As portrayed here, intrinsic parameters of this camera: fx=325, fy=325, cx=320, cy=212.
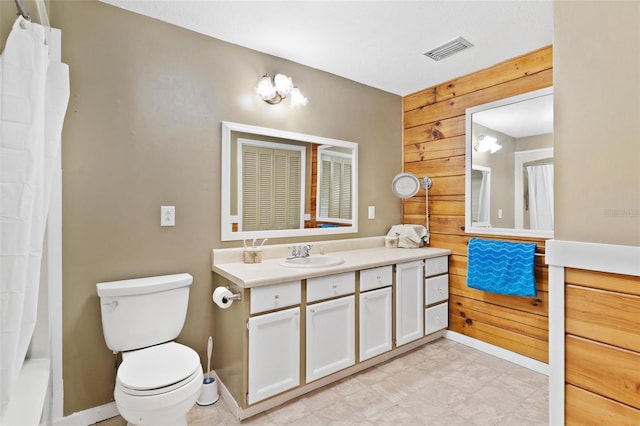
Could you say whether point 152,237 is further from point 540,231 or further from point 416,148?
point 540,231

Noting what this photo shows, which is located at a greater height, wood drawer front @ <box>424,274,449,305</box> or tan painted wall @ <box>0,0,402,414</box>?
tan painted wall @ <box>0,0,402,414</box>

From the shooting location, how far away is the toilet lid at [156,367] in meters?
1.49

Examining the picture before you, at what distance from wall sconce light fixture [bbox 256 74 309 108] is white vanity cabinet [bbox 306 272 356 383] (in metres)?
1.38

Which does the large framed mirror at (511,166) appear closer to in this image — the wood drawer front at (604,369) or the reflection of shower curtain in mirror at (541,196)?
the reflection of shower curtain in mirror at (541,196)

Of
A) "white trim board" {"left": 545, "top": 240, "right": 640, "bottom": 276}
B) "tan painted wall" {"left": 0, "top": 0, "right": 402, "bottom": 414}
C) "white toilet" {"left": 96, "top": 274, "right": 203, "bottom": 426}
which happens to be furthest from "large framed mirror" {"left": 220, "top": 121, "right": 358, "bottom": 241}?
"white trim board" {"left": 545, "top": 240, "right": 640, "bottom": 276}

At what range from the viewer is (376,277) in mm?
2400

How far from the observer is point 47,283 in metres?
1.70

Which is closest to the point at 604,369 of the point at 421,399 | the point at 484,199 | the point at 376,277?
the point at 421,399

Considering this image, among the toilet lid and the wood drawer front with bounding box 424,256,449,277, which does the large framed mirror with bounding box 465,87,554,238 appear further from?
the toilet lid

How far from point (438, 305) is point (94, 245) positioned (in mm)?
2630

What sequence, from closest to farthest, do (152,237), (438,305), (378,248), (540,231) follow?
(152,237)
(540,231)
(438,305)
(378,248)

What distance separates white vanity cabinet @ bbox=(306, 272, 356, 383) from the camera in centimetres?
206

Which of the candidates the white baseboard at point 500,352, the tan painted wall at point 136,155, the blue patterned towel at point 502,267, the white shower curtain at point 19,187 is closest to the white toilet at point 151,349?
the tan painted wall at point 136,155

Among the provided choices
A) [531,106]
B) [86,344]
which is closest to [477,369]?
[531,106]
